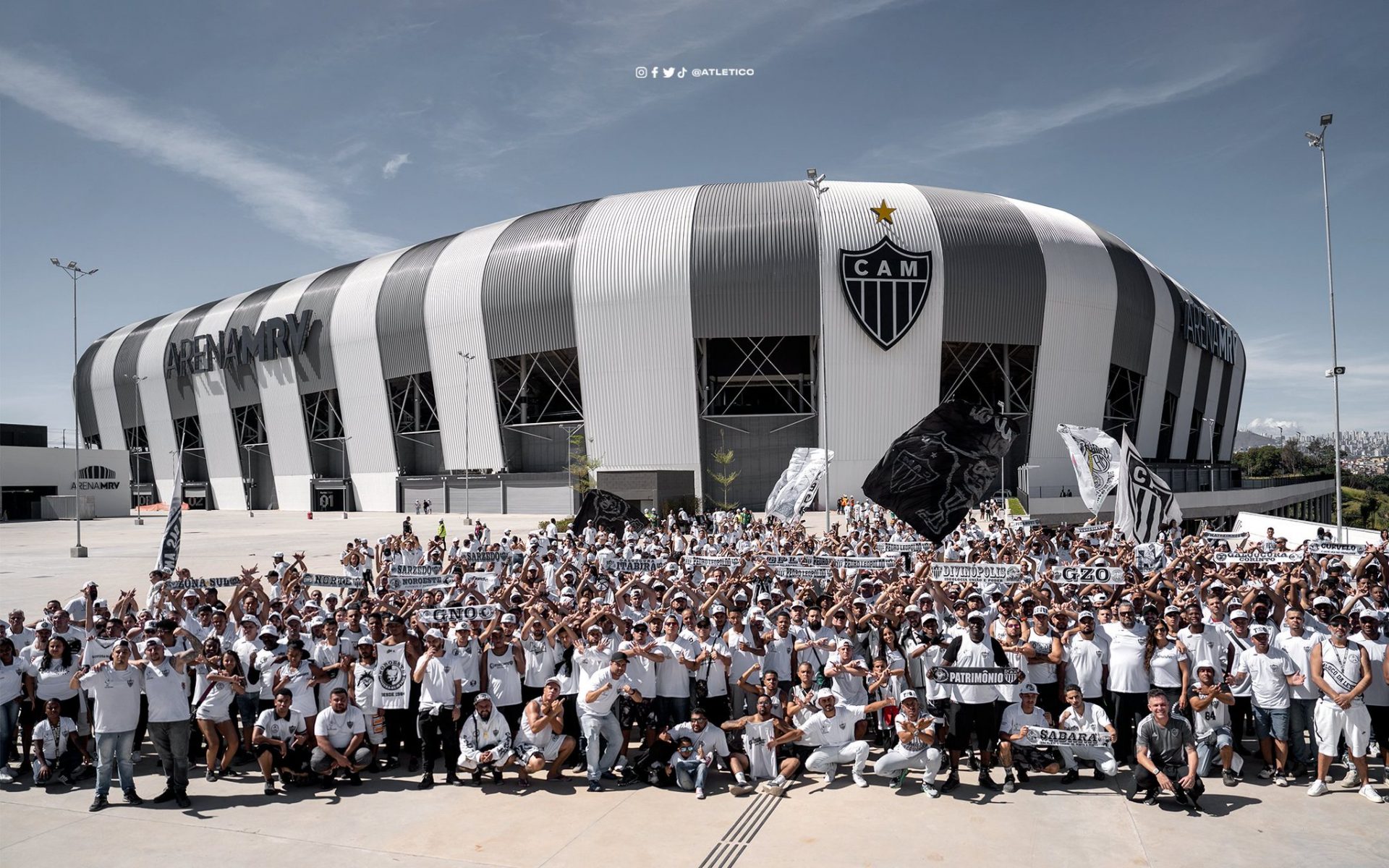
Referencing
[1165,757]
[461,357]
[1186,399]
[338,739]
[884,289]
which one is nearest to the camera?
[1165,757]

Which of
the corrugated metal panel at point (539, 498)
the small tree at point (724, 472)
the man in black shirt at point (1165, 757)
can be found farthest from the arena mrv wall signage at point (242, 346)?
the man in black shirt at point (1165, 757)

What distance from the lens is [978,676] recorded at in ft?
30.7

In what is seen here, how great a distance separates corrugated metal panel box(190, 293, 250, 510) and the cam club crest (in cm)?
5282

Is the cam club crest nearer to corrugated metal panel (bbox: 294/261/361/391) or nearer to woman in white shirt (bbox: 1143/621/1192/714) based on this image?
corrugated metal panel (bbox: 294/261/361/391)

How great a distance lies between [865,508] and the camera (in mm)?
37906

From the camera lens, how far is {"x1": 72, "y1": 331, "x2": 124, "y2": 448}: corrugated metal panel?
88.1 m

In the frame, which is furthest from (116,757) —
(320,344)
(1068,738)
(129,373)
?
(129,373)

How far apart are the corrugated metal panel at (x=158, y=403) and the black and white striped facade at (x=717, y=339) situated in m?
20.5

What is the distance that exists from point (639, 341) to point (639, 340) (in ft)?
0.29

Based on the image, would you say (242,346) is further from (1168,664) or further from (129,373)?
(1168,664)

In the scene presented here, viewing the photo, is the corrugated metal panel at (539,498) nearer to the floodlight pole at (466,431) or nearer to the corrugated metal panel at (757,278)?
the floodlight pole at (466,431)

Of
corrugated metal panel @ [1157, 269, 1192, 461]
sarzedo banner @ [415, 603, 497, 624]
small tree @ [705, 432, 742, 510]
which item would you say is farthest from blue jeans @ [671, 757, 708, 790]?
corrugated metal panel @ [1157, 269, 1192, 461]

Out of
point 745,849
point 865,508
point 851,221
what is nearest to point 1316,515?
point 851,221

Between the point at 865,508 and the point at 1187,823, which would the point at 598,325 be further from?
the point at 1187,823
